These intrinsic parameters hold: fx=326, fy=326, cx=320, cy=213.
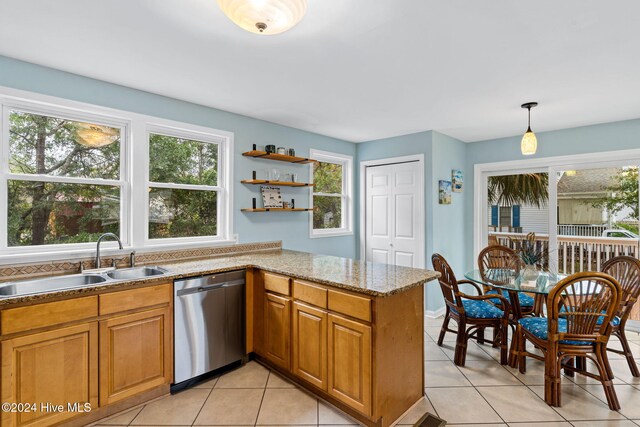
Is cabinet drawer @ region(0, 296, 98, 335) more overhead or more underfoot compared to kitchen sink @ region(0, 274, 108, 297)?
more underfoot

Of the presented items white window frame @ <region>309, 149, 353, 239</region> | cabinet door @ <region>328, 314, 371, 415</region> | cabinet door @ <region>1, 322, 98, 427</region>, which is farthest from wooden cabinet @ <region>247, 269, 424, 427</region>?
white window frame @ <region>309, 149, 353, 239</region>

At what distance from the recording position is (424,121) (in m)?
3.90

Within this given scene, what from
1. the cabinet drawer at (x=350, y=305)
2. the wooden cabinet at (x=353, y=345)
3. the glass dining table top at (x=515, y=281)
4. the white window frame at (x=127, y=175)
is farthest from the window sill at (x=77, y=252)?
the glass dining table top at (x=515, y=281)

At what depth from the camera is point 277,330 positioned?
2.69m

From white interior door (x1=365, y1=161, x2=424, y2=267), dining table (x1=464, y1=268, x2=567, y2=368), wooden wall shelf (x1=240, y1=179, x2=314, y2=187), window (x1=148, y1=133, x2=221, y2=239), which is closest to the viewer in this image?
dining table (x1=464, y1=268, x2=567, y2=368)

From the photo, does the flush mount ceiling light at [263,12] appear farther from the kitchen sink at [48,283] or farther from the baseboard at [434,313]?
the baseboard at [434,313]

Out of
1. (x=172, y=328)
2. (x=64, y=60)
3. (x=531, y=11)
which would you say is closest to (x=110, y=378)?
(x=172, y=328)

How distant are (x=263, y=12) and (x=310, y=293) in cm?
176

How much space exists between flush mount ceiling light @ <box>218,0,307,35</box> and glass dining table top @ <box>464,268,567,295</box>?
2.58 metres

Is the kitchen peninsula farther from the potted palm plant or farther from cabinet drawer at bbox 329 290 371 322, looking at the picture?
the potted palm plant

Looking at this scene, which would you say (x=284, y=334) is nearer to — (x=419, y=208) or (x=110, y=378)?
(x=110, y=378)

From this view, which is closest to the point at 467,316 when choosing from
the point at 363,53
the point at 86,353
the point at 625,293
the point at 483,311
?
the point at 483,311

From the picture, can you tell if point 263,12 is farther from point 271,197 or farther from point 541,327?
point 541,327

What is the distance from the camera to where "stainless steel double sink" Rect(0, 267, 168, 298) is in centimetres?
216
